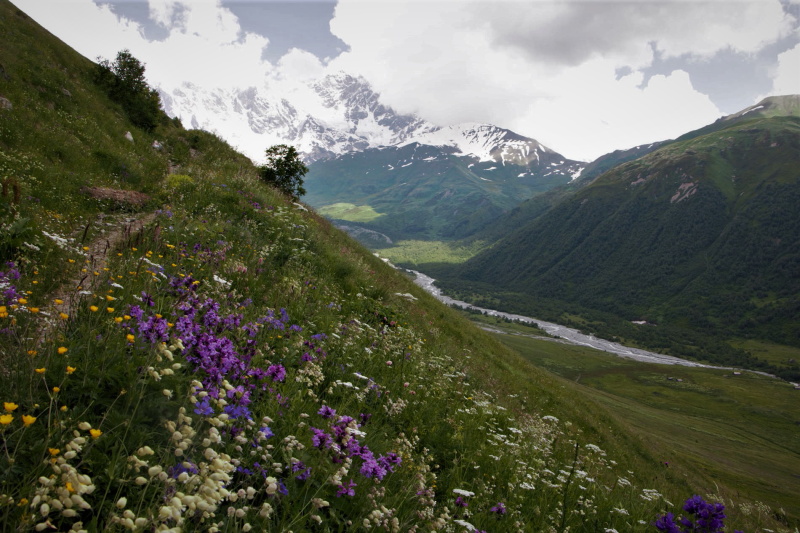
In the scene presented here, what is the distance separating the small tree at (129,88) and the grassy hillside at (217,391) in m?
9.36

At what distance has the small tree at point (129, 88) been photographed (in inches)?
936

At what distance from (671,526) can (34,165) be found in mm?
15453

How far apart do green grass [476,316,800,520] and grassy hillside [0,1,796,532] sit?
53776 millimetres

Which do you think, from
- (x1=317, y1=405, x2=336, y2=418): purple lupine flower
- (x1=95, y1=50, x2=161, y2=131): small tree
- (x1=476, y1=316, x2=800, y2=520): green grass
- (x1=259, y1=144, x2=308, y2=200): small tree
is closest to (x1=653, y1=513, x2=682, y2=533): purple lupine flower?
(x1=317, y1=405, x2=336, y2=418): purple lupine flower

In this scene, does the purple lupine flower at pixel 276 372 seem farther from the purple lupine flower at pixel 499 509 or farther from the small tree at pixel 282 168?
the small tree at pixel 282 168

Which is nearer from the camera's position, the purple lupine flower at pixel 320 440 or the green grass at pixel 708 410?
the purple lupine flower at pixel 320 440

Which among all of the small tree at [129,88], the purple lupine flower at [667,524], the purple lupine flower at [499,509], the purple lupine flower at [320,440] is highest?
the small tree at [129,88]

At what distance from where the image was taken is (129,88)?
24.2 metres

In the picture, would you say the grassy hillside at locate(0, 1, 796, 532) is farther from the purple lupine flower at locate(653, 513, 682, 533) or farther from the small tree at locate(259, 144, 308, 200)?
the small tree at locate(259, 144, 308, 200)

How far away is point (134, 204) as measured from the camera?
1200cm

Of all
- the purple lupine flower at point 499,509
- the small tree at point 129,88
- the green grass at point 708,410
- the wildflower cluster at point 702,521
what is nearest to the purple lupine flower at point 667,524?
the wildflower cluster at point 702,521

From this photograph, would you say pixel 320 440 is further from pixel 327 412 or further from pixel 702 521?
pixel 702 521

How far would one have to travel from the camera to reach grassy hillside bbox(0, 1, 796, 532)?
236cm

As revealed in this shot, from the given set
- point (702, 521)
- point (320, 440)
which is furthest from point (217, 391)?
point (702, 521)
